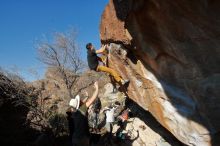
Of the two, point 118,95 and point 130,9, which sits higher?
point 118,95

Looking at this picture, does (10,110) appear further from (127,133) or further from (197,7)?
(197,7)

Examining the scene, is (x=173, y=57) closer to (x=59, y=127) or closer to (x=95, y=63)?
(x=95, y=63)

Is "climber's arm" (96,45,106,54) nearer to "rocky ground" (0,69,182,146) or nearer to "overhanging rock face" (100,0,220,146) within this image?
"overhanging rock face" (100,0,220,146)

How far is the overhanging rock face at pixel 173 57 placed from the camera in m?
7.47

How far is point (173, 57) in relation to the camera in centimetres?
840

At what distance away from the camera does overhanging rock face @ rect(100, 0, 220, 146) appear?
24.5ft

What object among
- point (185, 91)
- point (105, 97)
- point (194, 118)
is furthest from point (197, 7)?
point (105, 97)

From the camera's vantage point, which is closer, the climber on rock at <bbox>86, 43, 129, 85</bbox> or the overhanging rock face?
the overhanging rock face

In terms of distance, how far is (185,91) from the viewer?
8891 mm

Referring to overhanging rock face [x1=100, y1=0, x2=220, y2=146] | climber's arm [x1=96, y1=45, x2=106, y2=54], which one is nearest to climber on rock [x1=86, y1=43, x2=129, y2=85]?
climber's arm [x1=96, y1=45, x2=106, y2=54]

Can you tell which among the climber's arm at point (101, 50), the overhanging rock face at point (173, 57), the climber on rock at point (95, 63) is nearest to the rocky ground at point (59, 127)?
the climber on rock at point (95, 63)

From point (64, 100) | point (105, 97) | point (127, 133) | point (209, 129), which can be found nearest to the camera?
point (209, 129)

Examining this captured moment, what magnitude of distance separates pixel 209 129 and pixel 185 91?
3.70ft

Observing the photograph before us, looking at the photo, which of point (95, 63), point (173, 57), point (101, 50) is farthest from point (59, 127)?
point (173, 57)
